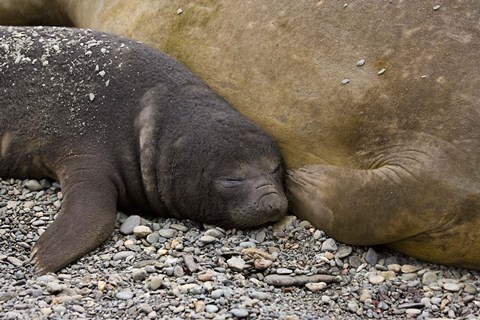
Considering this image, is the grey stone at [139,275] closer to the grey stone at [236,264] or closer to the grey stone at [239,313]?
the grey stone at [236,264]

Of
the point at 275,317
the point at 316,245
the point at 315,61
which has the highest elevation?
the point at 315,61

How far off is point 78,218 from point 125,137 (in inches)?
22.5

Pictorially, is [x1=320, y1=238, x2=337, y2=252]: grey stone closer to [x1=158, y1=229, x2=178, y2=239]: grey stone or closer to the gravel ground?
the gravel ground

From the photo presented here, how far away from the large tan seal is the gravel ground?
155mm

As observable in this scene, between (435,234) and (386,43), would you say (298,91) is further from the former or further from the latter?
(435,234)

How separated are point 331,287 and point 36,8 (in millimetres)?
3425

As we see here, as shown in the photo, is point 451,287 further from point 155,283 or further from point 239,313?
point 155,283

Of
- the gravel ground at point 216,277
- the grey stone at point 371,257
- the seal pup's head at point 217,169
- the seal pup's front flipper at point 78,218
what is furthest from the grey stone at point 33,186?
the grey stone at point 371,257

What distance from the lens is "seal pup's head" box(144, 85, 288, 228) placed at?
4.52 meters

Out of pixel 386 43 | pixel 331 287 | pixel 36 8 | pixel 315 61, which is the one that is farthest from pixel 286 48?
pixel 36 8

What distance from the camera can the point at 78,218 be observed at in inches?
171

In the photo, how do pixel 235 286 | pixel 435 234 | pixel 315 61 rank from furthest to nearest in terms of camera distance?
pixel 315 61 → pixel 435 234 → pixel 235 286

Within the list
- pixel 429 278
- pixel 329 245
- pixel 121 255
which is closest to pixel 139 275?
pixel 121 255

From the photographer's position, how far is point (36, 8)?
644 cm
